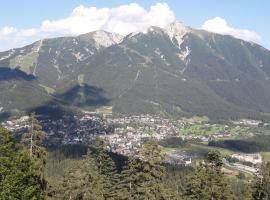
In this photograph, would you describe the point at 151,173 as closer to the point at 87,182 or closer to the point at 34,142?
the point at 34,142

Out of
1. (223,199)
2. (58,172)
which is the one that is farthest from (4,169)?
(58,172)

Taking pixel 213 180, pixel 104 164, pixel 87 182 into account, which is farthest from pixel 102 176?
pixel 213 180

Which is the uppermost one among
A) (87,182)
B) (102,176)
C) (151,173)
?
(151,173)

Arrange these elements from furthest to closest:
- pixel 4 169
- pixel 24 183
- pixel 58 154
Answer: pixel 58 154
pixel 24 183
pixel 4 169

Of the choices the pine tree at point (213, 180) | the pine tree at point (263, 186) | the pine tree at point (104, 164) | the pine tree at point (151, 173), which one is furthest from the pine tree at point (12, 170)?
the pine tree at point (263, 186)

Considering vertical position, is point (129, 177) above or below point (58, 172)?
above

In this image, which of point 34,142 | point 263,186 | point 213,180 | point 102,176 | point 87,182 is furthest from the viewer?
point 263,186

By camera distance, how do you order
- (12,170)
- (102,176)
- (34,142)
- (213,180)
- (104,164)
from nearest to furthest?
(12,170), (34,142), (213,180), (104,164), (102,176)

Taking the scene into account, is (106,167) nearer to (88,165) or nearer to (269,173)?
(88,165)

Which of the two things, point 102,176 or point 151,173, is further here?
point 102,176
